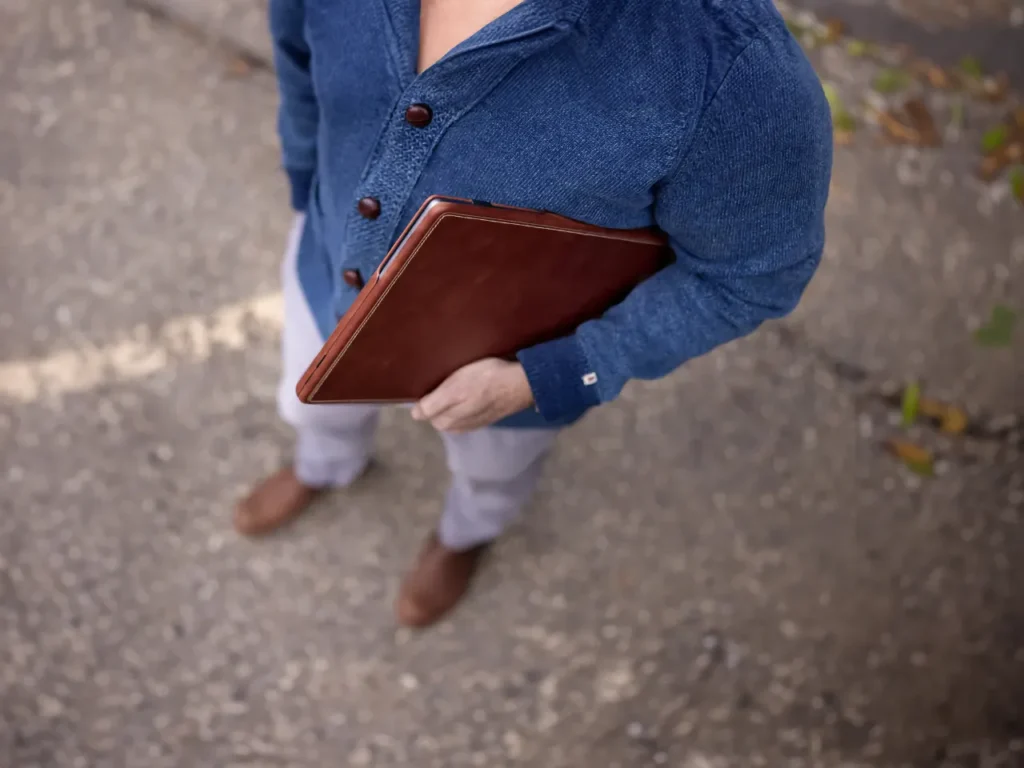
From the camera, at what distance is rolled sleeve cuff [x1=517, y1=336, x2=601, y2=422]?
2.92ft

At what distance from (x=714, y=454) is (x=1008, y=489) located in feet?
2.14

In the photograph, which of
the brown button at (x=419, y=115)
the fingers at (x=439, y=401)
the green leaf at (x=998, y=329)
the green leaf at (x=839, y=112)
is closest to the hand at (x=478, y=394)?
the fingers at (x=439, y=401)

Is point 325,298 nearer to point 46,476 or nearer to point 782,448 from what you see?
point 46,476

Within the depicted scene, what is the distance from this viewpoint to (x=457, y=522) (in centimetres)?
147

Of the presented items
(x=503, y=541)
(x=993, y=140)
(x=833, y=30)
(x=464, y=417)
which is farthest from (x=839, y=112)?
(x=464, y=417)

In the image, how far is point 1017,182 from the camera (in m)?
2.07

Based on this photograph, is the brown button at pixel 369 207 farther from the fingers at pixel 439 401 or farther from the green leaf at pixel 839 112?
the green leaf at pixel 839 112

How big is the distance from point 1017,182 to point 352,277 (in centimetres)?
192

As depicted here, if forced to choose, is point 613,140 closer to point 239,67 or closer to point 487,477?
point 487,477

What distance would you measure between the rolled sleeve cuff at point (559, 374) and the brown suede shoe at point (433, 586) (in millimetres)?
766

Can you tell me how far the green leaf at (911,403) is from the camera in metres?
1.84

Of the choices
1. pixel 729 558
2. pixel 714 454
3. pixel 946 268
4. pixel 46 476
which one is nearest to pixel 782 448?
pixel 714 454

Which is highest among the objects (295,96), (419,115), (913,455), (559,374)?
(419,115)

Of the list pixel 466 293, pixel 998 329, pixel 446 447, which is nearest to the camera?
pixel 466 293
